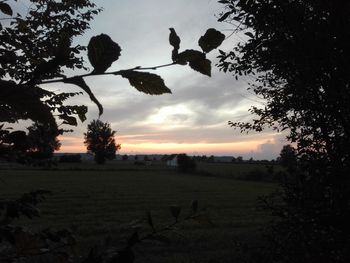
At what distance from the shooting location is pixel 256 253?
5172 mm

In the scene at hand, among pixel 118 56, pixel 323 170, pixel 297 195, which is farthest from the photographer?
pixel 297 195

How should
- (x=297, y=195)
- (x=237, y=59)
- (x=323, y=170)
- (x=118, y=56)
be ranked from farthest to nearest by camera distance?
1. (x=237, y=59)
2. (x=297, y=195)
3. (x=323, y=170)
4. (x=118, y=56)

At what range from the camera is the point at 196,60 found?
998 millimetres

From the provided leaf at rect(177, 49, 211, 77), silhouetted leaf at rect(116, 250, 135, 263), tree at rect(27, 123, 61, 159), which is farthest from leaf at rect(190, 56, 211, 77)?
tree at rect(27, 123, 61, 159)

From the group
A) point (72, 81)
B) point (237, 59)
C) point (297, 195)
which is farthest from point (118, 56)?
point (237, 59)

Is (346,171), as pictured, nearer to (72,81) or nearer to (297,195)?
(297,195)

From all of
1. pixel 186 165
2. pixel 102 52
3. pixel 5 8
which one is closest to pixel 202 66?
pixel 102 52

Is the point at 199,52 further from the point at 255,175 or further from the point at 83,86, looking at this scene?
the point at 255,175

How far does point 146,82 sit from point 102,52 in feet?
0.42

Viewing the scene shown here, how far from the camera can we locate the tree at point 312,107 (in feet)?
12.7

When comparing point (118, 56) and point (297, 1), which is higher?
point (297, 1)

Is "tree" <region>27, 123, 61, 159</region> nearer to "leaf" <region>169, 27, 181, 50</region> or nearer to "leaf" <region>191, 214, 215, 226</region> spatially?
"leaf" <region>191, 214, 215, 226</region>

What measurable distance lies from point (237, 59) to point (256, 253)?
234 centimetres

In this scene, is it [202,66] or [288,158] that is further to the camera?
[288,158]
